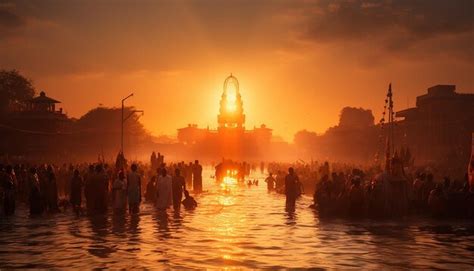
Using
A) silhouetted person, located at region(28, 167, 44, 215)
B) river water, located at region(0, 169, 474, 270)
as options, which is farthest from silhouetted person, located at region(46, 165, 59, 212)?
river water, located at region(0, 169, 474, 270)

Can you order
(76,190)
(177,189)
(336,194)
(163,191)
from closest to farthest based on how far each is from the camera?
(76,190)
(163,191)
(336,194)
(177,189)

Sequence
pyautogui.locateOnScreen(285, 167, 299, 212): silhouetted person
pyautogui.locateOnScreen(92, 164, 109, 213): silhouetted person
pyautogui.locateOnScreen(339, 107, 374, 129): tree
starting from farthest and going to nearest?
pyautogui.locateOnScreen(339, 107, 374, 129): tree
pyautogui.locateOnScreen(285, 167, 299, 212): silhouetted person
pyautogui.locateOnScreen(92, 164, 109, 213): silhouetted person

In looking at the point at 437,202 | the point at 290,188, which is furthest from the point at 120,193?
the point at 437,202

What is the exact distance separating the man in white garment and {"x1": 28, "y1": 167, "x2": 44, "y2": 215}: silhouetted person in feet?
12.7

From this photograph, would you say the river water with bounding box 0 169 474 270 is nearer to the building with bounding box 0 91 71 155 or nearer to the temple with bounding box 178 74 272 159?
the building with bounding box 0 91 71 155

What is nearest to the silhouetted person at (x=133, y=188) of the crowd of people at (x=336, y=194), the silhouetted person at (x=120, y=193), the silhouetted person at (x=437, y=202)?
the crowd of people at (x=336, y=194)

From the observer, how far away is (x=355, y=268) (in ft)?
32.7

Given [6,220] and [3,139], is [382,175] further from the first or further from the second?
[3,139]

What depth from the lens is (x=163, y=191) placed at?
60.8 feet

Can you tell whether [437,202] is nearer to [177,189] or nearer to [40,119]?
[177,189]

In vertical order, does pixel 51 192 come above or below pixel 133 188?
below

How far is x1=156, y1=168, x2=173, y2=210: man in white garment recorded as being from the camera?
1852cm

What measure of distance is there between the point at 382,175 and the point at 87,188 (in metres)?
9.56

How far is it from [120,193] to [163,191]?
4.87 feet
